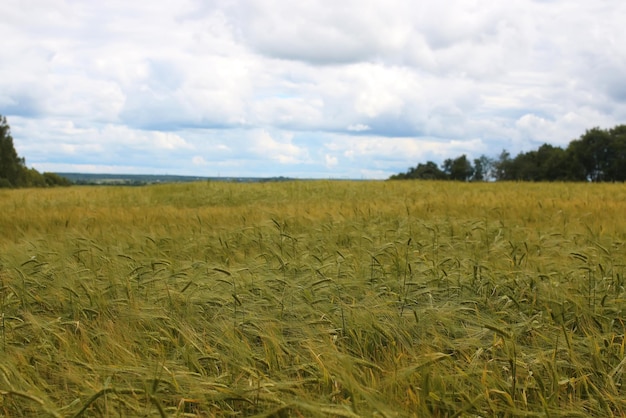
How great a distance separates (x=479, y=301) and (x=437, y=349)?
0.72m

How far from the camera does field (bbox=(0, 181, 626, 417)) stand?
168 cm

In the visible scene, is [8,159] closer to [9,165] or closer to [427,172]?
[9,165]

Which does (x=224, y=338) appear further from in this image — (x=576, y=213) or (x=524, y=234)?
(x=576, y=213)

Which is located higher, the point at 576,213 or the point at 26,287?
the point at 576,213

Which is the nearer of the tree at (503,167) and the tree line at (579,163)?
the tree line at (579,163)

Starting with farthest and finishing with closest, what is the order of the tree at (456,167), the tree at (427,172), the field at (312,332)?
the tree at (456,167) → the tree at (427,172) → the field at (312,332)

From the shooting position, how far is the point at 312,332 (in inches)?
86.3

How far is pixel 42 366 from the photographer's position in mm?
1985

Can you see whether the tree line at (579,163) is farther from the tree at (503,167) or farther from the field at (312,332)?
the field at (312,332)

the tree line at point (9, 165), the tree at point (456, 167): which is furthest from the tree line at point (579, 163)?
the tree line at point (9, 165)

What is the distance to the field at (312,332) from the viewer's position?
1676 mm

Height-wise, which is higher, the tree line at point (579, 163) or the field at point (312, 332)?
the tree line at point (579, 163)

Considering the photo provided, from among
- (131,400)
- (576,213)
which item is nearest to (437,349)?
(131,400)

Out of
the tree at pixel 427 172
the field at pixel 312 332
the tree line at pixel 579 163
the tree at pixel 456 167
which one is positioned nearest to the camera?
the field at pixel 312 332
